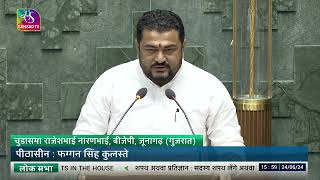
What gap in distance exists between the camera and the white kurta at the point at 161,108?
2.42 m

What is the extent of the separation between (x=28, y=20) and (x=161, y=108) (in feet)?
5.87

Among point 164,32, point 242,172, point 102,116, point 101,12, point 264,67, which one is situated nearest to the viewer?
point 242,172

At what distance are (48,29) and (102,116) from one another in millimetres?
1630

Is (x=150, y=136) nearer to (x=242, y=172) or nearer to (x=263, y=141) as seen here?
(x=242, y=172)

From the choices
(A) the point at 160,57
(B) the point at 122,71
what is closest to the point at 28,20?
(B) the point at 122,71

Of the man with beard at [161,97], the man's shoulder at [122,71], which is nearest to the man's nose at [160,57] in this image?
the man with beard at [161,97]

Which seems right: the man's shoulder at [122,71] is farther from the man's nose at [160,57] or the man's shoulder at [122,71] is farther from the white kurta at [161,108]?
the man's nose at [160,57]

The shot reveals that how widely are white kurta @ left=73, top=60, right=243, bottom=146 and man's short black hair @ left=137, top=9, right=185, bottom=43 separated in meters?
0.25

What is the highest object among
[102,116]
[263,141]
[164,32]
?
[164,32]

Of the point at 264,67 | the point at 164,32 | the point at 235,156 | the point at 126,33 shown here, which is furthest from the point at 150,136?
the point at 126,33

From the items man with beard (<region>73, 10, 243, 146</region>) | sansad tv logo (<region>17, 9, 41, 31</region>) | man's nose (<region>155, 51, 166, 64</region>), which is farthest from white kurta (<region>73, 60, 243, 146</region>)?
sansad tv logo (<region>17, 9, 41, 31</region>)

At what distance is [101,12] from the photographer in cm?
398

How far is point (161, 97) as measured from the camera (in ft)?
8.21

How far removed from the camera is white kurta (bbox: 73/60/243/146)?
2424 millimetres
